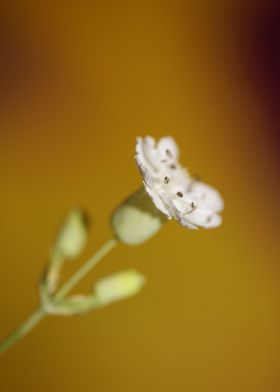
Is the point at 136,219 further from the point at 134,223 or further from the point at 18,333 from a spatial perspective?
the point at 18,333

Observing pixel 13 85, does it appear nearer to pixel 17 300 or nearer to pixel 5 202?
pixel 5 202

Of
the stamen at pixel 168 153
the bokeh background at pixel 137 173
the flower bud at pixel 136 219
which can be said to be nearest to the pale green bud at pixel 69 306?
the flower bud at pixel 136 219

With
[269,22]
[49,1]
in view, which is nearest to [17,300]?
[49,1]

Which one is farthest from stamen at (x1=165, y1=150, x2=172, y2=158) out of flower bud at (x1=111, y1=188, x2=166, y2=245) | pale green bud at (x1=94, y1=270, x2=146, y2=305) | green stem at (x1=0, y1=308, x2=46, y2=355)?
green stem at (x1=0, y1=308, x2=46, y2=355)

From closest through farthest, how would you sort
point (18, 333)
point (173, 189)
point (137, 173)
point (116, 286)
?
1. point (18, 333)
2. point (116, 286)
3. point (173, 189)
4. point (137, 173)

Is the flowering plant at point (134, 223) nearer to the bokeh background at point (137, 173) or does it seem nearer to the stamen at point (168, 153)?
the stamen at point (168, 153)

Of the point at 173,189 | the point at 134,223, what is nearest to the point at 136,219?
the point at 134,223
